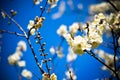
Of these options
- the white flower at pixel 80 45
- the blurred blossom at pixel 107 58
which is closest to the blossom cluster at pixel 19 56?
the blurred blossom at pixel 107 58

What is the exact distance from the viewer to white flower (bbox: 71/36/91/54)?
207 cm

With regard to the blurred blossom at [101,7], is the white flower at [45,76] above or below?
below

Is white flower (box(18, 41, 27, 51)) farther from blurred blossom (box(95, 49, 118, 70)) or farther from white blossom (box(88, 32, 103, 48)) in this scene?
white blossom (box(88, 32, 103, 48))

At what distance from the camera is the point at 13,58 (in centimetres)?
509

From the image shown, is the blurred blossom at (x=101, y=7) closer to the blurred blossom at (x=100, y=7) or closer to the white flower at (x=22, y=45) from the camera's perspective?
the blurred blossom at (x=100, y=7)

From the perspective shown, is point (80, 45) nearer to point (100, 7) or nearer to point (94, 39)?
point (94, 39)

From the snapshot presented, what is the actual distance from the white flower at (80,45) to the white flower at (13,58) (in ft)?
9.72

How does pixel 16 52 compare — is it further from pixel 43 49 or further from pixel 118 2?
pixel 43 49

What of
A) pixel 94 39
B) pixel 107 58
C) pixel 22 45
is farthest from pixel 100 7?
pixel 94 39

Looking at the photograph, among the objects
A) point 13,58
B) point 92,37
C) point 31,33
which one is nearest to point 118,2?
point 13,58

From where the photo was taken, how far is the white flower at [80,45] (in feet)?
6.78

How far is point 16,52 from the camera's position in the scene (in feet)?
17.4

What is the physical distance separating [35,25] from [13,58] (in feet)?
8.52

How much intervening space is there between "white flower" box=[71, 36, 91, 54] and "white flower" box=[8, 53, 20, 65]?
296 cm
